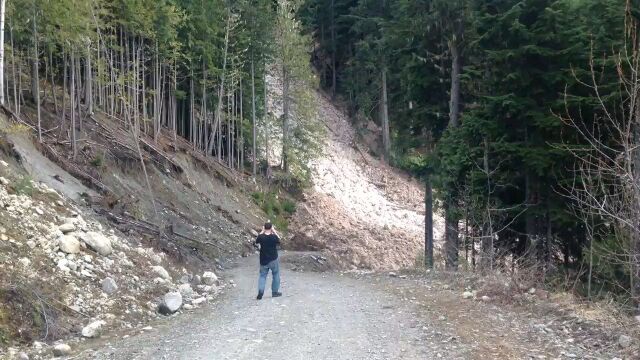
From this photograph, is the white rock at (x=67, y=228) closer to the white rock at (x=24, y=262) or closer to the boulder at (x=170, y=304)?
the white rock at (x=24, y=262)

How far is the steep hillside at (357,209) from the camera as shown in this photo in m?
32.8

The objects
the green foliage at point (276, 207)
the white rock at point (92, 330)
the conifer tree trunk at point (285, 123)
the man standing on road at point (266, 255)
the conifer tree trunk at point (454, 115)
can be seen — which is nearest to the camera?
the white rock at point (92, 330)

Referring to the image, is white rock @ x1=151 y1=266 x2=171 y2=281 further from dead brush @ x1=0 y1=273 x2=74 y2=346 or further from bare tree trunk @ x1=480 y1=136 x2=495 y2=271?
bare tree trunk @ x1=480 y1=136 x2=495 y2=271

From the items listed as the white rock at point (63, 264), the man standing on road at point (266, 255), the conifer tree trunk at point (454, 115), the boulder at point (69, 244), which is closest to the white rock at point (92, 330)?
the white rock at point (63, 264)

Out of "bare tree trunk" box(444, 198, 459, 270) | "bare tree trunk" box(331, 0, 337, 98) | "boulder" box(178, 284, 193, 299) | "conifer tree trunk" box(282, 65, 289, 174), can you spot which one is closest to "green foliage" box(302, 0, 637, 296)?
"bare tree trunk" box(444, 198, 459, 270)

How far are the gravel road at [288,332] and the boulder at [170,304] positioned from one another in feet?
1.29

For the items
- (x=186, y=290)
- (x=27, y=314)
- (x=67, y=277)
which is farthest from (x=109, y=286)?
(x=186, y=290)

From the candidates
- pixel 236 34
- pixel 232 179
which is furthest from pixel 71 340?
pixel 236 34

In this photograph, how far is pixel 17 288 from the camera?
31.2 feet

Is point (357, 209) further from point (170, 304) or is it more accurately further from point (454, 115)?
point (170, 304)

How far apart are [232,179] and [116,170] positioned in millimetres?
12862

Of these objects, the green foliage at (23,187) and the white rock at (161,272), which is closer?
the green foliage at (23,187)

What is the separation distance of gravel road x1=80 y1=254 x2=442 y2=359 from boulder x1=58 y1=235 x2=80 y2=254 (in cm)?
253

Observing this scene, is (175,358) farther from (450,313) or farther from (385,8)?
(385,8)
